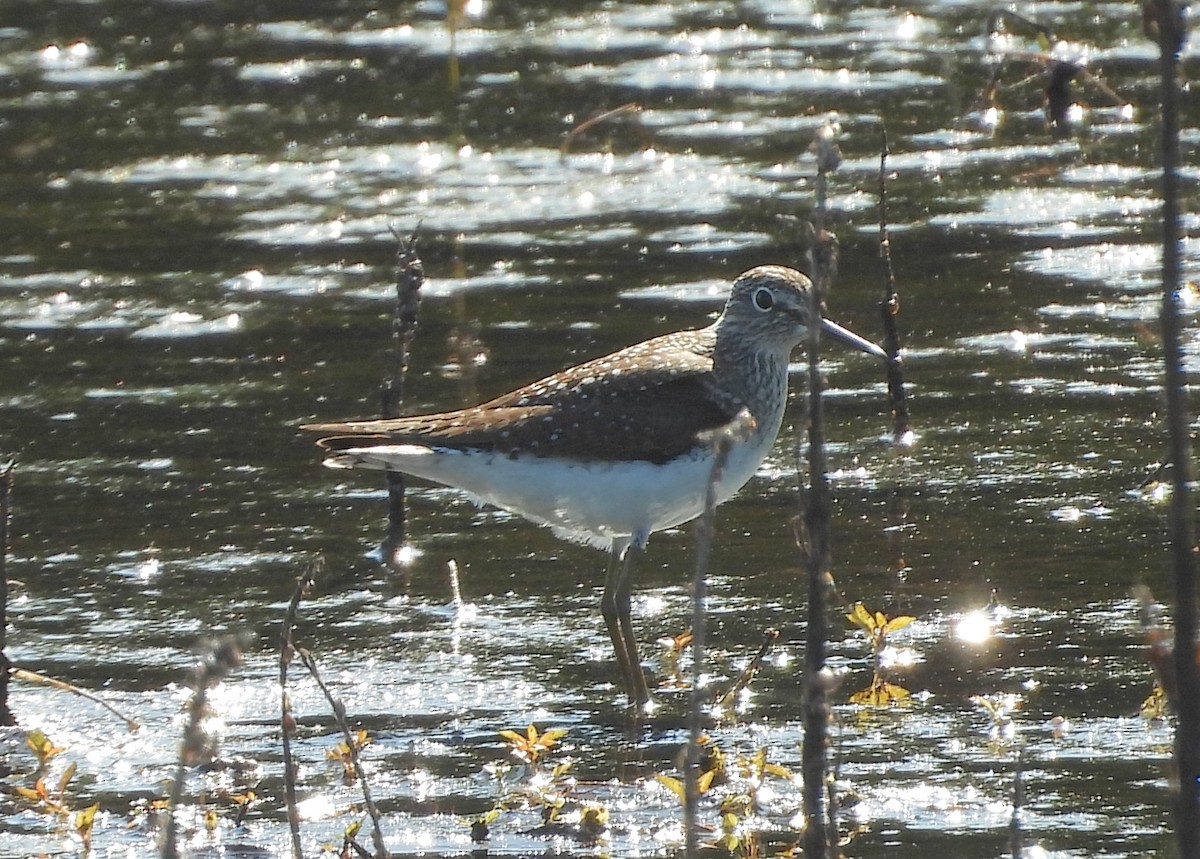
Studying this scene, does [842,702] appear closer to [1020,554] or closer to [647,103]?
[1020,554]

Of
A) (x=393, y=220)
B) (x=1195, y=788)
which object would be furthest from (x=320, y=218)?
(x=1195, y=788)

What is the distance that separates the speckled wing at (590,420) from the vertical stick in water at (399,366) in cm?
55

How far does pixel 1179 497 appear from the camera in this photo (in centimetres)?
265

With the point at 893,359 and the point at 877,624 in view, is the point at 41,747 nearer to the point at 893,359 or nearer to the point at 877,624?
the point at 877,624

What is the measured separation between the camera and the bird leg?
5809 millimetres

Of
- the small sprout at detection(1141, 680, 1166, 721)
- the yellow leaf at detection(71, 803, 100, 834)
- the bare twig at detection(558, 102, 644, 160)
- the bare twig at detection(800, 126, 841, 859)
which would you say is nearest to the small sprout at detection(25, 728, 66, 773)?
the yellow leaf at detection(71, 803, 100, 834)

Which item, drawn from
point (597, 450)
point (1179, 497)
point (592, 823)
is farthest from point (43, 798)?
point (1179, 497)

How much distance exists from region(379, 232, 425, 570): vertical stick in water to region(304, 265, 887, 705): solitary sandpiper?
0.58 metres

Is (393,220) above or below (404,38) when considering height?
below

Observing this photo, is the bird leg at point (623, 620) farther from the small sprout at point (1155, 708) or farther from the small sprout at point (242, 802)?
the small sprout at point (1155, 708)

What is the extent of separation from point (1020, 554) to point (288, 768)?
357 cm

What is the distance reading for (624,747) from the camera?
5508 mm

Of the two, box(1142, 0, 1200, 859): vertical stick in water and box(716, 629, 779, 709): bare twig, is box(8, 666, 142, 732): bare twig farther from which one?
box(1142, 0, 1200, 859): vertical stick in water

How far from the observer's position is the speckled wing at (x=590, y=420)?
6.16 metres
